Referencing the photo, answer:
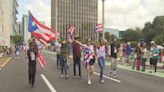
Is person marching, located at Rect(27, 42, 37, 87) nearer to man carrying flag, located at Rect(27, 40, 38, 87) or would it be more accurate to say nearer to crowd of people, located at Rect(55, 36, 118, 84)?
man carrying flag, located at Rect(27, 40, 38, 87)

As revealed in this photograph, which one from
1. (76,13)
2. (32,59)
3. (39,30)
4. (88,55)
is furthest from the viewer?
(76,13)

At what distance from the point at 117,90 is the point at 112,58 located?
629cm

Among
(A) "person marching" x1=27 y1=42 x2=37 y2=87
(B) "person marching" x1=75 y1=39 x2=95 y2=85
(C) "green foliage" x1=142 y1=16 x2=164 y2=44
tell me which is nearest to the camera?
(A) "person marching" x1=27 y1=42 x2=37 y2=87

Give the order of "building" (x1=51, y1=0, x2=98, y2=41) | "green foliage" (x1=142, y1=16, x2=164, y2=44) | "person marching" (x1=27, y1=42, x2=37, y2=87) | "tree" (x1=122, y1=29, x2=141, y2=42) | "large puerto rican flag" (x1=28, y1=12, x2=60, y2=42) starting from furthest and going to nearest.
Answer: "tree" (x1=122, y1=29, x2=141, y2=42)
"green foliage" (x1=142, y1=16, x2=164, y2=44)
"building" (x1=51, y1=0, x2=98, y2=41)
"large puerto rican flag" (x1=28, y1=12, x2=60, y2=42)
"person marching" (x1=27, y1=42, x2=37, y2=87)

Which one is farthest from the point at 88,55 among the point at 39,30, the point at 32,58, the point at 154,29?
the point at 154,29

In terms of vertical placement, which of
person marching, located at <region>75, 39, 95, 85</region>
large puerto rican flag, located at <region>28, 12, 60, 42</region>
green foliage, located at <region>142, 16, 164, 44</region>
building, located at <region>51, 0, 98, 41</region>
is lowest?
person marching, located at <region>75, 39, 95, 85</region>

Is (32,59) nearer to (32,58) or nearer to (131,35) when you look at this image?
(32,58)

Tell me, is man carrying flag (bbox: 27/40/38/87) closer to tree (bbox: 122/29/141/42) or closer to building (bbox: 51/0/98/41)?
building (bbox: 51/0/98/41)

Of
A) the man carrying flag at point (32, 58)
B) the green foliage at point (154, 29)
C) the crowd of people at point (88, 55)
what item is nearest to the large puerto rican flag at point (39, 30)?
the crowd of people at point (88, 55)

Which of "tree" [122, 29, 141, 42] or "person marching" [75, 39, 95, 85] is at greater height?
"tree" [122, 29, 141, 42]

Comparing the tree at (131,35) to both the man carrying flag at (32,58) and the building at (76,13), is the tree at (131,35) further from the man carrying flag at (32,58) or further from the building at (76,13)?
the man carrying flag at (32,58)

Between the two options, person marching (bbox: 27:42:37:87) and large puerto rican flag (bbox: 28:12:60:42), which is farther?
large puerto rican flag (bbox: 28:12:60:42)

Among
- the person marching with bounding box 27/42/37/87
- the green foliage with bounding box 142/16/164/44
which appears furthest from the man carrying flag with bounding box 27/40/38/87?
the green foliage with bounding box 142/16/164/44

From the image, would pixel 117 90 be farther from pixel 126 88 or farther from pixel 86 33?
pixel 86 33
